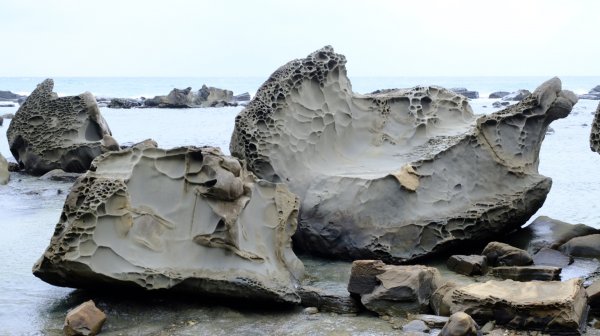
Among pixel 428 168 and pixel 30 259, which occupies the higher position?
pixel 428 168

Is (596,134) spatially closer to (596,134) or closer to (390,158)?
(596,134)

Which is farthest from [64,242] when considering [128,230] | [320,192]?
[320,192]

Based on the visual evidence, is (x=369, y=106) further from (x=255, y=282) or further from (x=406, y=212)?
(x=255, y=282)

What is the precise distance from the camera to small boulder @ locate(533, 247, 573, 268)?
17.6 feet

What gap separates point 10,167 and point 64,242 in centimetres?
740

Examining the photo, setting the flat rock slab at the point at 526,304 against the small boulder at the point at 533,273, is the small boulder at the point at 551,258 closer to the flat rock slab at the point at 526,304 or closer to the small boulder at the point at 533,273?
the small boulder at the point at 533,273

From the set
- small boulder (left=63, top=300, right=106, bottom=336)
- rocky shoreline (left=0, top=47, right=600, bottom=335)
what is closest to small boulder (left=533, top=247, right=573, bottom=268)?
rocky shoreline (left=0, top=47, right=600, bottom=335)

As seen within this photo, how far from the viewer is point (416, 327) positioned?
402 cm

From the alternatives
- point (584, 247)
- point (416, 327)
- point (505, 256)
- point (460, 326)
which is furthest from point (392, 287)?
point (584, 247)

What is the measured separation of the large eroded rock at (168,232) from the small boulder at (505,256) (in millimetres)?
1451

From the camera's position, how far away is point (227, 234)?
181 inches

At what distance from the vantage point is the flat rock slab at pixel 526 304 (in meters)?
3.76

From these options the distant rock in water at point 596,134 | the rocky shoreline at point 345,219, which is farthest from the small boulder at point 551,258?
the distant rock in water at point 596,134

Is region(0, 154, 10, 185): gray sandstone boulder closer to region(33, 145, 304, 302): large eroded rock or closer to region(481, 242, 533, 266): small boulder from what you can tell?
region(33, 145, 304, 302): large eroded rock
